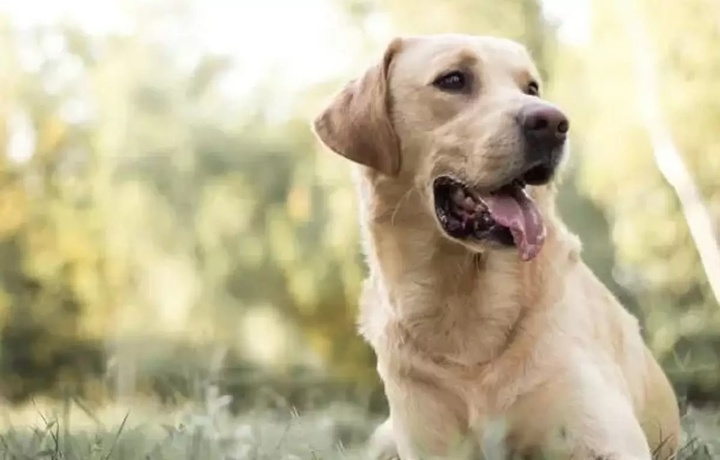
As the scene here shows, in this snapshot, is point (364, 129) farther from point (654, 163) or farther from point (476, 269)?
point (654, 163)

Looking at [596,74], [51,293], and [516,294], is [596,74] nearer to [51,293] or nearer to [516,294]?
[516,294]

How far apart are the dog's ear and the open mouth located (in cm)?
8

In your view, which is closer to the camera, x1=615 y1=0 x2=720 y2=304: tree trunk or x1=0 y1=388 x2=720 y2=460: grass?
x1=0 y1=388 x2=720 y2=460: grass

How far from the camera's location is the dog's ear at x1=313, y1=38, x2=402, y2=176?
1376 mm

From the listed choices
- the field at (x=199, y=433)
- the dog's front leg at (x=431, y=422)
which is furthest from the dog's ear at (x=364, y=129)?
the field at (x=199, y=433)

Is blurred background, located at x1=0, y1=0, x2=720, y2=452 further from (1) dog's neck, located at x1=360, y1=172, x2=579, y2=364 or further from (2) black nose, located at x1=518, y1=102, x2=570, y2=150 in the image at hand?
(2) black nose, located at x1=518, y1=102, x2=570, y2=150

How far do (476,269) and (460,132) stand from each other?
21 cm

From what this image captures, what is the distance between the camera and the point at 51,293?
1.90m

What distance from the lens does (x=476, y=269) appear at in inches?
55.9

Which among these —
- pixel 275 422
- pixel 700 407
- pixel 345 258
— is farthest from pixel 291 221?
pixel 700 407

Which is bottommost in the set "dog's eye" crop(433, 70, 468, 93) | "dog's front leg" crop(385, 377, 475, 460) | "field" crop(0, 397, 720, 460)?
"field" crop(0, 397, 720, 460)

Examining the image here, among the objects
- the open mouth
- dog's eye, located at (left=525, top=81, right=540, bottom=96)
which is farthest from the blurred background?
the open mouth

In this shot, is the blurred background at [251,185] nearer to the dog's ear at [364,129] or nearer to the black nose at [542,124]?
the dog's ear at [364,129]

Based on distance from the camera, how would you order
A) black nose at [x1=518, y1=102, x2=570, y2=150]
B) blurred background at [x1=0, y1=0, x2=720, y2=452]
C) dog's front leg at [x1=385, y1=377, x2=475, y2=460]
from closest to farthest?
black nose at [x1=518, y1=102, x2=570, y2=150], dog's front leg at [x1=385, y1=377, x2=475, y2=460], blurred background at [x1=0, y1=0, x2=720, y2=452]
